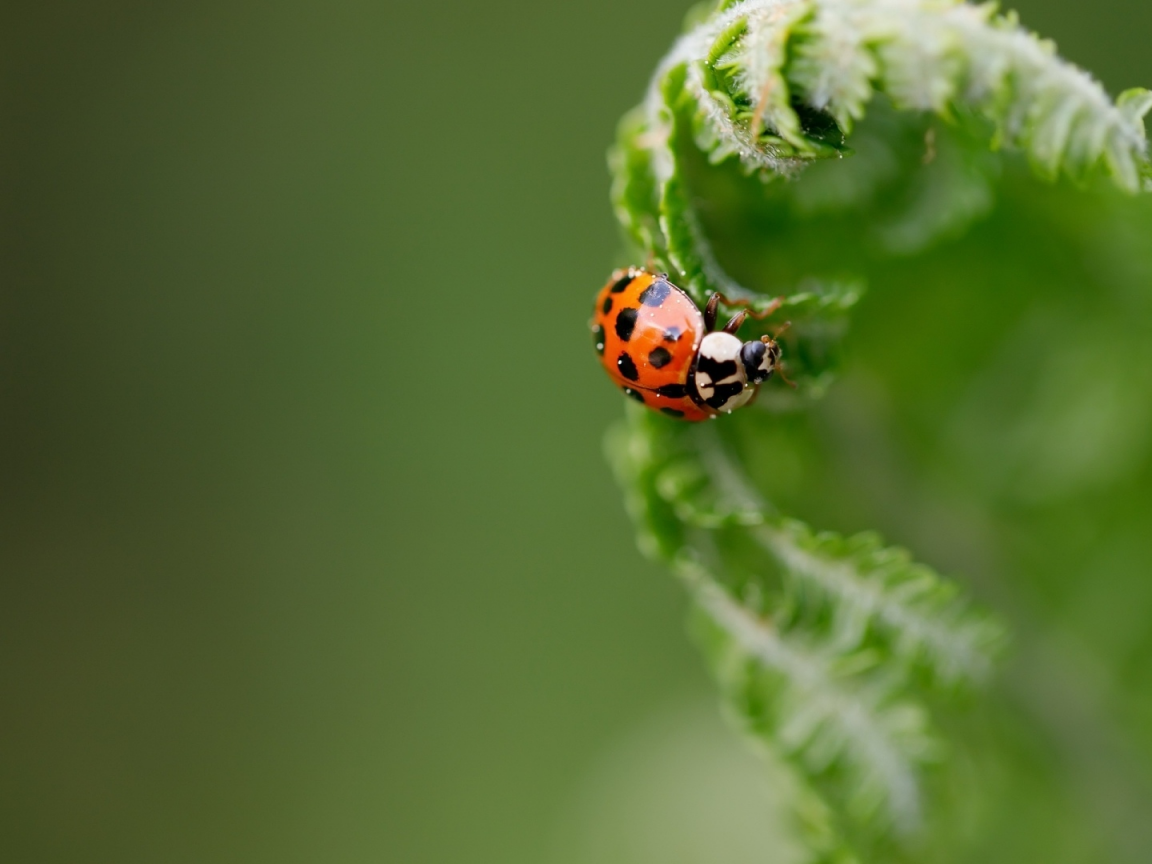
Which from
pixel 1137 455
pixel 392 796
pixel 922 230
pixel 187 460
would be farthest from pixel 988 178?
pixel 187 460

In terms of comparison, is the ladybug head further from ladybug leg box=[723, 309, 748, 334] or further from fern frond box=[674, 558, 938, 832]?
fern frond box=[674, 558, 938, 832]

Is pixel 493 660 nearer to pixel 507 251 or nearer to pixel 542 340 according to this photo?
pixel 542 340

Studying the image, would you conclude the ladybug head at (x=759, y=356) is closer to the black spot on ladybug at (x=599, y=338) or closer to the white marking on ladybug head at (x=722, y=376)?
the white marking on ladybug head at (x=722, y=376)

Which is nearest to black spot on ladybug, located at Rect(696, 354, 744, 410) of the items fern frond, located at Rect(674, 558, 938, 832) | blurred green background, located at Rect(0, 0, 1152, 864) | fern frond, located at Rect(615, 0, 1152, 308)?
fern frond, located at Rect(674, 558, 938, 832)

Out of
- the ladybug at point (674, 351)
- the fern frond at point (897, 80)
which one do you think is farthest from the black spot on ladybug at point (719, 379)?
the fern frond at point (897, 80)

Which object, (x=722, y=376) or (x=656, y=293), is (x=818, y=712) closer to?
(x=722, y=376)
